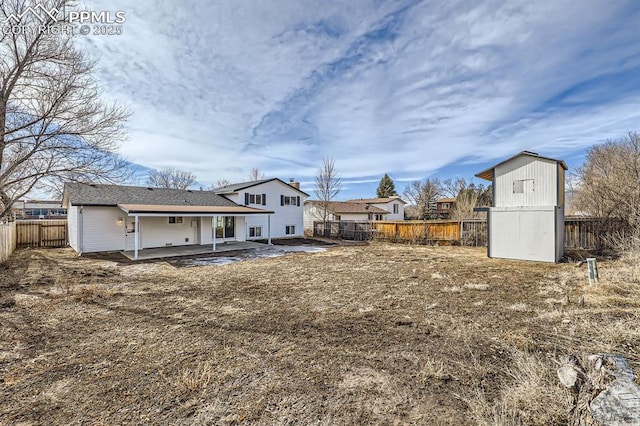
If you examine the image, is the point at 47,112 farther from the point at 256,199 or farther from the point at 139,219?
the point at 256,199

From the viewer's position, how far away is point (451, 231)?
1672 centimetres

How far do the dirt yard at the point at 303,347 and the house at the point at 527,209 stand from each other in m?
2.79

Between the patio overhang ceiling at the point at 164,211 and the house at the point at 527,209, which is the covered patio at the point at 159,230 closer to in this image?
the patio overhang ceiling at the point at 164,211

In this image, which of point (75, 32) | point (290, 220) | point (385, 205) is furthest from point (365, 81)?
point (385, 205)

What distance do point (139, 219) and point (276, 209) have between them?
937cm

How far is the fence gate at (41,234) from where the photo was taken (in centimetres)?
1573

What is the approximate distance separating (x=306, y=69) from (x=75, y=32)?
8267mm

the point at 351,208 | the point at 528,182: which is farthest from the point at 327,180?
the point at 528,182

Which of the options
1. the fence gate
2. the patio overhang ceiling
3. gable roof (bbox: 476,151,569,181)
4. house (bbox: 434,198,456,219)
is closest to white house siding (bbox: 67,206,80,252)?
the fence gate

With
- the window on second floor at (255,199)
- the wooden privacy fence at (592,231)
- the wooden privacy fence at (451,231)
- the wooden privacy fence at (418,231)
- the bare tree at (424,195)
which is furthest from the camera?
the bare tree at (424,195)

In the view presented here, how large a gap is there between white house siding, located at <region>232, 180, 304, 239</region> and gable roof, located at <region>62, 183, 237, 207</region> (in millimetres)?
1562

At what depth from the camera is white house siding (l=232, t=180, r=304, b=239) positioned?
66.2ft

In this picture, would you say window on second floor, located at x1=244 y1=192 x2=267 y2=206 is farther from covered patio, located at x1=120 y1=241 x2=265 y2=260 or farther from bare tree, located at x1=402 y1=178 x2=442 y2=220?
bare tree, located at x1=402 y1=178 x2=442 y2=220

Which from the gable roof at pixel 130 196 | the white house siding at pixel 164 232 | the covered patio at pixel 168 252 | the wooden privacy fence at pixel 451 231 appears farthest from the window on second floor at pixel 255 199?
the wooden privacy fence at pixel 451 231
